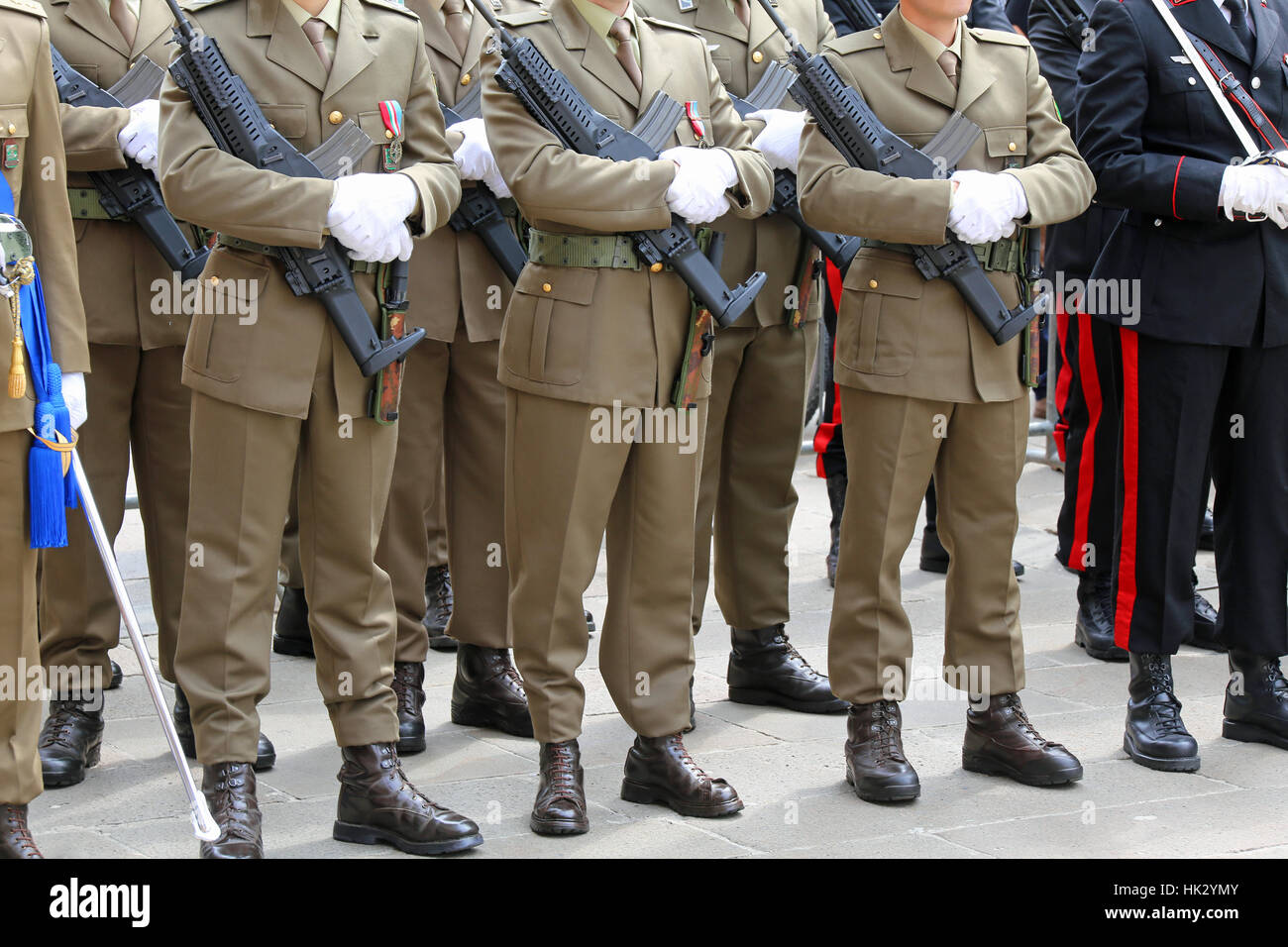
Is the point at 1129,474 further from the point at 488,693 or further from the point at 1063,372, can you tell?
the point at 488,693

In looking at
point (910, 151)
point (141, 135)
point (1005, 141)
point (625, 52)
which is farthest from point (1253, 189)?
point (141, 135)

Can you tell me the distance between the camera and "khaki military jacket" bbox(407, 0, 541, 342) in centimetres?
482

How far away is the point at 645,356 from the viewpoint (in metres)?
4.08

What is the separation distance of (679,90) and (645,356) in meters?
0.66

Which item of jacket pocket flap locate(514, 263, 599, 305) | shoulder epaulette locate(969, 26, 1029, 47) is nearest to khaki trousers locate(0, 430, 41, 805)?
jacket pocket flap locate(514, 263, 599, 305)

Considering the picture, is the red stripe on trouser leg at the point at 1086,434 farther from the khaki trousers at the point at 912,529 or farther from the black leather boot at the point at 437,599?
the black leather boot at the point at 437,599

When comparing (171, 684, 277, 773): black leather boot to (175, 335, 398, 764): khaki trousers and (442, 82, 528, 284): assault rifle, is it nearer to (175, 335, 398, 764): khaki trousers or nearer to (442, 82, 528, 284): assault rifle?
(175, 335, 398, 764): khaki trousers

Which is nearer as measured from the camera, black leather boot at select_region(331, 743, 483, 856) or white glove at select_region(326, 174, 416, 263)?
white glove at select_region(326, 174, 416, 263)

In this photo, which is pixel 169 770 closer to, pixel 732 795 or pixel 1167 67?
pixel 732 795

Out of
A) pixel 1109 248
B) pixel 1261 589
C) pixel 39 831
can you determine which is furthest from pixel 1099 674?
pixel 39 831

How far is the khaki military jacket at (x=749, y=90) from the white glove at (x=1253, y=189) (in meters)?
1.18

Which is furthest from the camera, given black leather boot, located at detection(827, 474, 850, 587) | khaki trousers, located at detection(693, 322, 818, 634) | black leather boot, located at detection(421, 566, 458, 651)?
black leather boot, located at detection(827, 474, 850, 587)

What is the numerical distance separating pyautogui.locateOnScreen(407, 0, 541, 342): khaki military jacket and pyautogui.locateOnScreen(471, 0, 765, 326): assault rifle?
2.50ft

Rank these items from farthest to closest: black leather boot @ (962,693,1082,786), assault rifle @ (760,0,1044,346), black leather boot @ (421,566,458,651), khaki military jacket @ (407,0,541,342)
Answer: black leather boot @ (421,566,458,651) < khaki military jacket @ (407,0,541,342) < black leather boot @ (962,693,1082,786) < assault rifle @ (760,0,1044,346)
